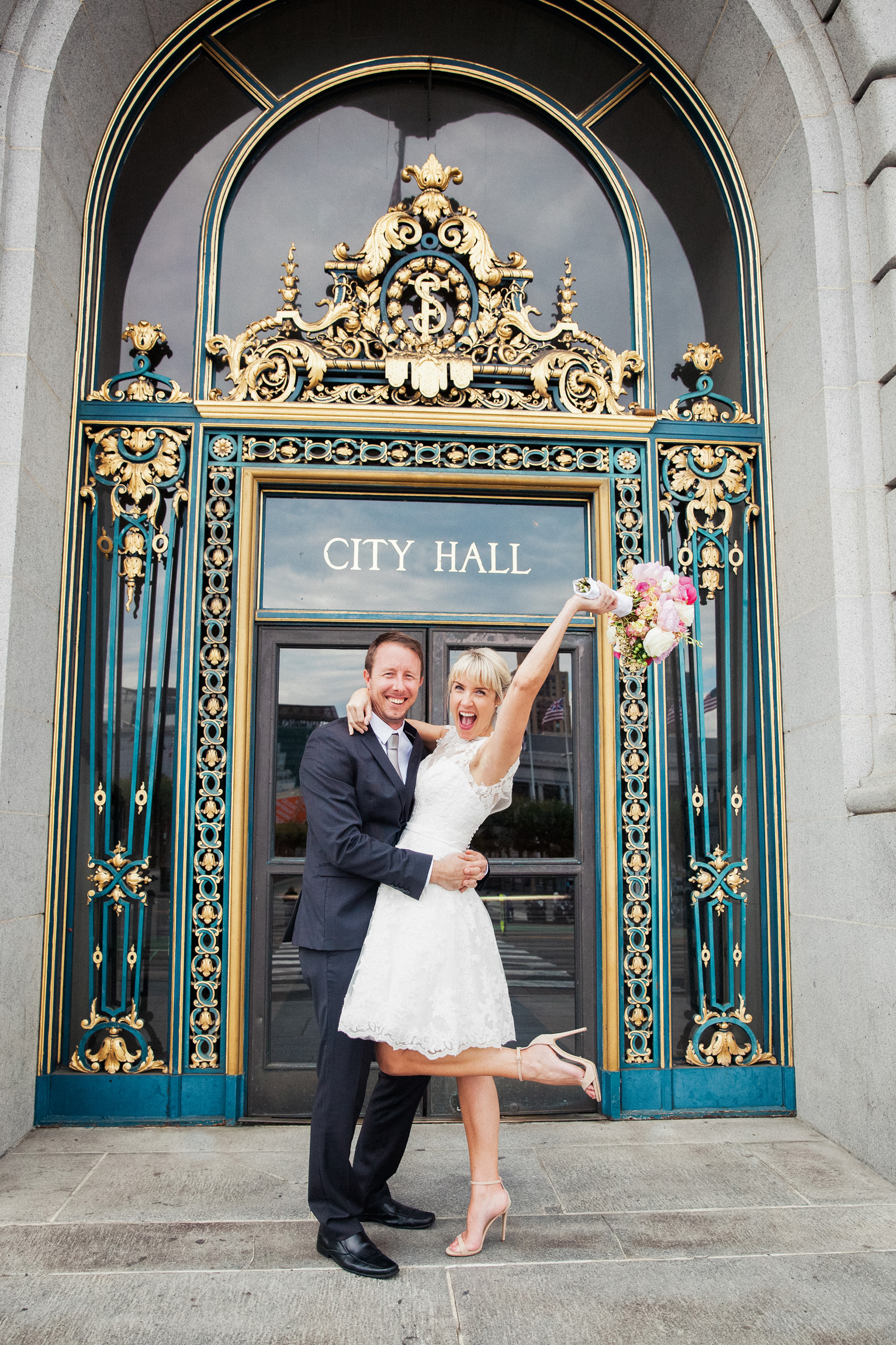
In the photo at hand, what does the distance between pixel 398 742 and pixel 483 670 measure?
20.3 inches

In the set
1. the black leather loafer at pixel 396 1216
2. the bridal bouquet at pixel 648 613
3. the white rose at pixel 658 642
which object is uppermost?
the bridal bouquet at pixel 648 613

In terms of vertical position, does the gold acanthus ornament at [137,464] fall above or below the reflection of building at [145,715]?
above

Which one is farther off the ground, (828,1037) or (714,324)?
(714,324)

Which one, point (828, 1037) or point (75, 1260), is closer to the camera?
point (75, 1260)

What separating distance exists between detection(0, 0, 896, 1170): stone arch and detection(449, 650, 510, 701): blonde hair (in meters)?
2.01

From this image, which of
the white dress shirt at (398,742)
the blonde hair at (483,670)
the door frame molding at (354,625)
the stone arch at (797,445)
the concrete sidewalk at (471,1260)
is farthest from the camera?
the door frame molding at (354,625)

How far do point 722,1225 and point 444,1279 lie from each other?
121 cm

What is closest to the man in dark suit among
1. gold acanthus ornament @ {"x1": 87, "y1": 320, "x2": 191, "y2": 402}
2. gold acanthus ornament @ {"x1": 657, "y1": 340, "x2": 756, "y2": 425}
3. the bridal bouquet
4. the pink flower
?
the bridal bouquet

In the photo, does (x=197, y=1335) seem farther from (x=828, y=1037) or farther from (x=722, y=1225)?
(x=828, y=1037)

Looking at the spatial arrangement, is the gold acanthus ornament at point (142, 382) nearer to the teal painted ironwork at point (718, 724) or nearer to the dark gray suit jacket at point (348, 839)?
the dark gray suit jacket at point (348, 839)

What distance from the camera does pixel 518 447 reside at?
5.62 m

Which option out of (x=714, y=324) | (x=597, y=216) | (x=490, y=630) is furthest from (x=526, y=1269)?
(x=597, y=216)

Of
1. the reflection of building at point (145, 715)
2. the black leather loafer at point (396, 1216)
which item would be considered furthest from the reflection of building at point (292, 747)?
the black leather loafer at point (396, 1216)

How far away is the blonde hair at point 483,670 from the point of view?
3764 mm
